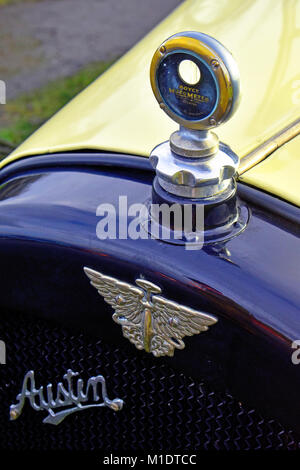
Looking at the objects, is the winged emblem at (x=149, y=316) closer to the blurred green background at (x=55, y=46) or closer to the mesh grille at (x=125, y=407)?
the mesh grille at (x=125, y=407)

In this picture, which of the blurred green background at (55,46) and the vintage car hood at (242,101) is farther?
the blurred green background at (55,46)

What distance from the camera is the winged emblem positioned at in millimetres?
1069

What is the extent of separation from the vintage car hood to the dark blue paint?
10 cm

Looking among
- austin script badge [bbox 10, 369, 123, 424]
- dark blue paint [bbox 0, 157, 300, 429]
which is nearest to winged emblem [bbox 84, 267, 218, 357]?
dark blue paint [bbox 0, 157, 300, 429]

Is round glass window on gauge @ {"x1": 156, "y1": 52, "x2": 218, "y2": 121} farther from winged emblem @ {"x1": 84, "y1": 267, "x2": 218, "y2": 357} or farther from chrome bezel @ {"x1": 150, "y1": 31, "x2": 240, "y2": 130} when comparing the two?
winged emblem @ {"x1": 84, "y1": 267, "x2": 218, "y2": 357}

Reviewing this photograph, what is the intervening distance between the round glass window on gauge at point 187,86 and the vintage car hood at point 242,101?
22cm

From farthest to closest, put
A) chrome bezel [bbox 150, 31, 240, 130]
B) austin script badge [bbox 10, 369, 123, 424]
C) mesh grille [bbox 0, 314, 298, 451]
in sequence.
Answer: austin script badge [bbox 10, 369, 123, 424]
mesh grille [bbox 0, 314, 298, 451]
chrome bezel [bbox 150, 31, 240, 130]

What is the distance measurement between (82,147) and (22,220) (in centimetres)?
20

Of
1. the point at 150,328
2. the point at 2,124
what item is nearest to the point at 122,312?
the point at 150,328

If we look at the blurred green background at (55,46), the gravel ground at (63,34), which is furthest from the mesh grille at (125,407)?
the gravel ground at (63,34)

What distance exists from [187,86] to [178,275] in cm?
29

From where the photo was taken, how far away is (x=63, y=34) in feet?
16.2

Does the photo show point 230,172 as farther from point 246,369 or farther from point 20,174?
point 20,174

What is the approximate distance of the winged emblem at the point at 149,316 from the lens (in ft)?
3.51
